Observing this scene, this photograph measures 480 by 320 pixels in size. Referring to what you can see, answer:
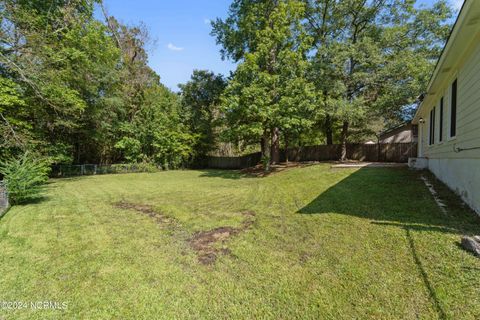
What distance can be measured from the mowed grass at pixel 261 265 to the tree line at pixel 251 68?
6.97 metres

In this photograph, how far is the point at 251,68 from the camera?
13117 mm

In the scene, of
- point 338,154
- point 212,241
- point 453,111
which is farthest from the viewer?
point 338,154

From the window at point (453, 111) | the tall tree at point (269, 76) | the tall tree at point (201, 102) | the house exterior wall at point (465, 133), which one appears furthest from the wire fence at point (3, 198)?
the tall tree at point (201, 102)

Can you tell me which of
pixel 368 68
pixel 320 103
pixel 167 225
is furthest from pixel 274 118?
pixel 167 225

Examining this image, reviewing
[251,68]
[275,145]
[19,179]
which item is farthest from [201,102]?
[19,179]

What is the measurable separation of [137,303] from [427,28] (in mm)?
18891

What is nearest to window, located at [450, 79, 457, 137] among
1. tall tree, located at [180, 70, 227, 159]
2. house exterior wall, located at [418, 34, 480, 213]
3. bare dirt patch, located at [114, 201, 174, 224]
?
house exterior wall, located at [418, 34, 480, 213]

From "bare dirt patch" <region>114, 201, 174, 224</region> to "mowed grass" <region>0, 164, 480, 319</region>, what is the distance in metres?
0.16

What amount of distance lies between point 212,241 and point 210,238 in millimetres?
143

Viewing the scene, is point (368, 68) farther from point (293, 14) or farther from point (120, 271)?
point (120, 271)

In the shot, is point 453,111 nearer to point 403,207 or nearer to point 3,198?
point 403,207

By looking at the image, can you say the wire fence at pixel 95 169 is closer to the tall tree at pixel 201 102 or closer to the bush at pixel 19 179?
the tall tree at pixel 201 102

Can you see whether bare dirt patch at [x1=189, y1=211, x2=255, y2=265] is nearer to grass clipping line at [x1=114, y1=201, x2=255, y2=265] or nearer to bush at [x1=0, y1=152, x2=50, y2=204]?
grass clipping line at [x1=114, y1=201, x2=255, y2=265]

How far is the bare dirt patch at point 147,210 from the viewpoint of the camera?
17.3ft
